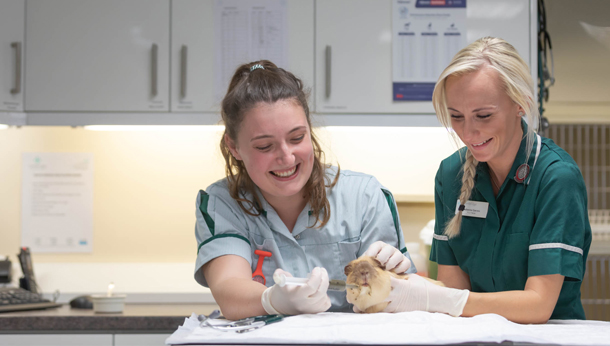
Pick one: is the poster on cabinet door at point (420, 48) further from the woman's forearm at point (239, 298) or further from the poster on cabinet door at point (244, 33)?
the woman's forearm at point (239, 298)

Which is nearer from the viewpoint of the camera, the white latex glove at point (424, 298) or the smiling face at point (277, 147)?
the white latex glove at point (424, 298)

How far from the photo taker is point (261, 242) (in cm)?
126

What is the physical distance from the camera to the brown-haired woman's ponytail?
4.07 ft

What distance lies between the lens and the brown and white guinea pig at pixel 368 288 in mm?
993

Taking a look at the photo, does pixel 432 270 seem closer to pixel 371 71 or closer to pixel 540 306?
pixel 371 71

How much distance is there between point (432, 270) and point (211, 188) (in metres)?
0.97

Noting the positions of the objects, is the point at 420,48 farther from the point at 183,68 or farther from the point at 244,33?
the point at 183,68

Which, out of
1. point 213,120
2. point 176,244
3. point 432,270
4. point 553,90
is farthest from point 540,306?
point 553,90

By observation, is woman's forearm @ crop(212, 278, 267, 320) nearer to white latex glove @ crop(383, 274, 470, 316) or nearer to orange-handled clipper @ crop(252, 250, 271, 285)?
orange-handled clipper @ crop(252, 250, 271, 285)

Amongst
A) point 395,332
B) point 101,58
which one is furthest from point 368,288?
point 101,58

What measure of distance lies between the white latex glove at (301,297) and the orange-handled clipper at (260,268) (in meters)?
0.23

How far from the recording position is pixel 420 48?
6.76ft

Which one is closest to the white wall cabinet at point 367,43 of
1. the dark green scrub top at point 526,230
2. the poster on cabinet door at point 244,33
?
the poster on cabinet door at point 244,33

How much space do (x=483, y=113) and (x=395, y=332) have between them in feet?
1.84
